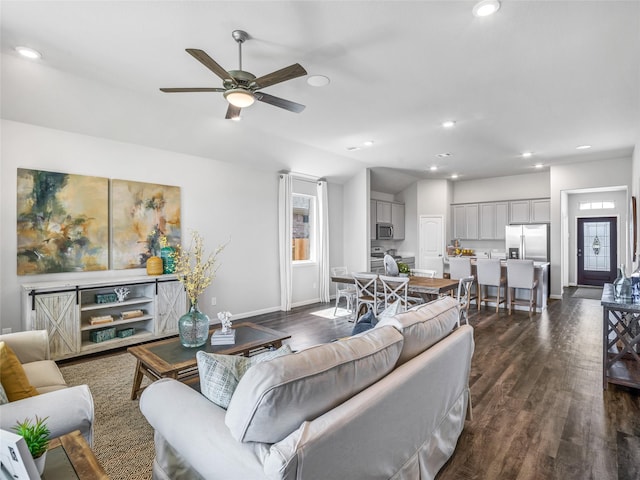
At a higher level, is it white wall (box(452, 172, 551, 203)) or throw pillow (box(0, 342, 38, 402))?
white wall (box(452, 172, 551, 203))

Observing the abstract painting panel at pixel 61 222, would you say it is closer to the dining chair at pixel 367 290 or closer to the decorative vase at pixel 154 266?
the decorative vase at pixel 154 266

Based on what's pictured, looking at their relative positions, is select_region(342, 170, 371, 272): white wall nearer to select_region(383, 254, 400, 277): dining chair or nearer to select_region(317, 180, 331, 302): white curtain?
select_region(317, 180, 331, 302): white curtain

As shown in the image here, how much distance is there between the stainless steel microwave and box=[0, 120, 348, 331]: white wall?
142cm

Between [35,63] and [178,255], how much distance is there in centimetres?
257

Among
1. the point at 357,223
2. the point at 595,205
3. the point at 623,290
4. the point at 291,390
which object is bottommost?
the point at 291,390

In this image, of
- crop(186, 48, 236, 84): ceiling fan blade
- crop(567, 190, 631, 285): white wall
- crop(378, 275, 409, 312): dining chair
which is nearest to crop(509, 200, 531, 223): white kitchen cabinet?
crop(567, 190, 631, 285): white wall

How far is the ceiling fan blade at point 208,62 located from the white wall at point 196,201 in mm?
2650

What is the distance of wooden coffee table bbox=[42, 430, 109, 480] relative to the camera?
114 cm

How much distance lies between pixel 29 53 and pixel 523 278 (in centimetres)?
699

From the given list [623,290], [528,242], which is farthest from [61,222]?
[528,242]

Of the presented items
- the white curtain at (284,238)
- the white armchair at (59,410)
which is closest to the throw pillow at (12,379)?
the white armchair at (59,410)

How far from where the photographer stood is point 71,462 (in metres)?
1.20

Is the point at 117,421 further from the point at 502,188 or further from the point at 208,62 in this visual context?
the point at 502,188

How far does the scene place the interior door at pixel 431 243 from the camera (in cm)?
862
